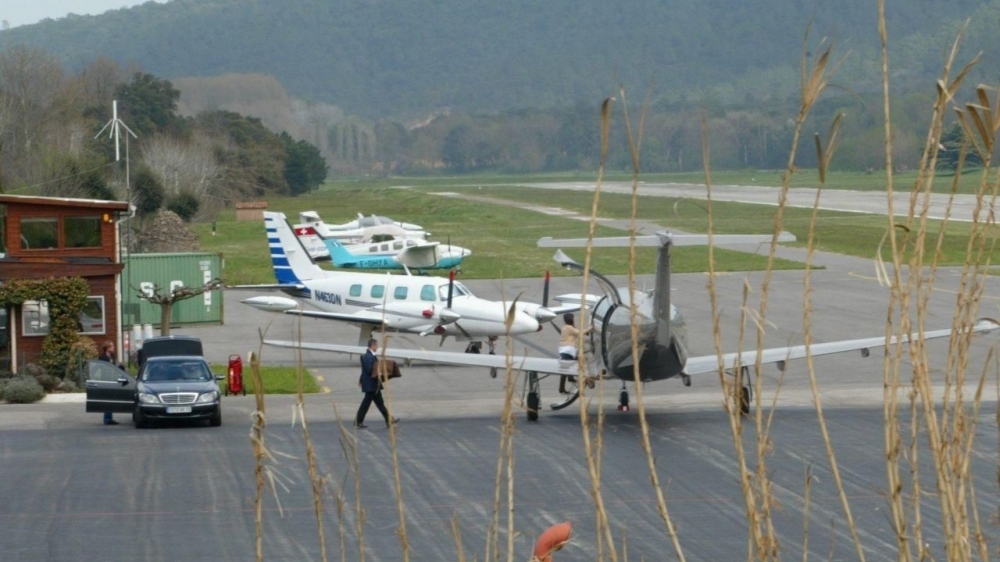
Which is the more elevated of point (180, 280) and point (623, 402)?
point (180, 280)

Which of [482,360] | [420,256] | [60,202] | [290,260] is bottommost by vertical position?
[420,256]

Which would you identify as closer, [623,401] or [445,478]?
[445,478]

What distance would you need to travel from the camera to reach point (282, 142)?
122188 millimetres

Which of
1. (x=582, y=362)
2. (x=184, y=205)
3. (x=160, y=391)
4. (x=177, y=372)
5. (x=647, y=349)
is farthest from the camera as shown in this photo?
(x=184, y=205)

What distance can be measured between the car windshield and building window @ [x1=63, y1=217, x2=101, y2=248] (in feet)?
25.2

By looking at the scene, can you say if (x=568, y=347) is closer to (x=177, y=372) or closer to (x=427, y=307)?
(x=177, y=372)

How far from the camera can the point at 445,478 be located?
16.2 m

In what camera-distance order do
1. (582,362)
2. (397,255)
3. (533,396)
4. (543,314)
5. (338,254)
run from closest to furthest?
1. (582,362)
2. (533,396)
3. (543,314)
4. (397,255)
5. (338,254)

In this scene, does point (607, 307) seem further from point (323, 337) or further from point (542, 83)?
point (542, 83)

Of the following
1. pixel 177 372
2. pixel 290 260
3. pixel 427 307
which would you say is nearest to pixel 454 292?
pixel 427 307

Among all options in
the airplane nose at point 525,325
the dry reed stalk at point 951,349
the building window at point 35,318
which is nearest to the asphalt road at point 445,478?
the airplane nose at point 525,325

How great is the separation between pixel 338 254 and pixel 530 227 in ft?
84.8

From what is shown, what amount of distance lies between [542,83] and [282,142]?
37.5m

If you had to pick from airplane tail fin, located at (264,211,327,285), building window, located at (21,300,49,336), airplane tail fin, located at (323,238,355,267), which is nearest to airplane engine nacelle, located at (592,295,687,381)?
building window, located at (21,300,49,336)
